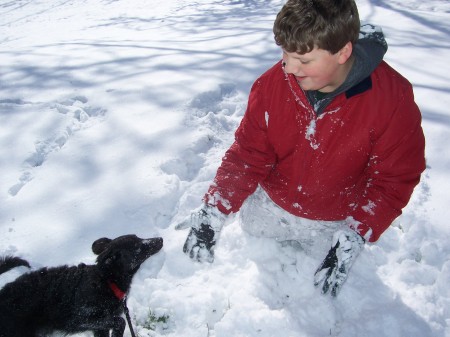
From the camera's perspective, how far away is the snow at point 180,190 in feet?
7.45

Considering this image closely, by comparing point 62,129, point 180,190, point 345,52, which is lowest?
point 180,190

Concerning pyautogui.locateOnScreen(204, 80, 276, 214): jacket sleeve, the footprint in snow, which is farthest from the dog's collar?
the footprint in snow

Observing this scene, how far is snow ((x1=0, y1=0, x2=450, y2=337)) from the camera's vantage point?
2.27 metres

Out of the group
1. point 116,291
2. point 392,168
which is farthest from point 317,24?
point 116,291

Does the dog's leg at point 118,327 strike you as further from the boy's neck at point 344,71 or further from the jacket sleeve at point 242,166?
the boy's neck at point 344,71

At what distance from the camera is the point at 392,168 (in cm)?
200

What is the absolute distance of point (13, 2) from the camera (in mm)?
16469

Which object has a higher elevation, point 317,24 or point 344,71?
point 317,24

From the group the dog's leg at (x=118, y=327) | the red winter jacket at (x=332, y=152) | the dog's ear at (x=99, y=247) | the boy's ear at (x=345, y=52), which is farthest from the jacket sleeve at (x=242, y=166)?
the dog's leg at (x=118, y=327)

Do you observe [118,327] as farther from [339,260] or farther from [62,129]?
[62,129]

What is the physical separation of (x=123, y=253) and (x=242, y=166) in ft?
3.27

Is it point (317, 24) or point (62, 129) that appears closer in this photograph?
point (317, 24)

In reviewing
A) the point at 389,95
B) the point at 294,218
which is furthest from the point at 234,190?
the point at 389,95

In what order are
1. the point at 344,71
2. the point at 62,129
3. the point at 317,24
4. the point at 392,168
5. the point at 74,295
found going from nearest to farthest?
1. the point at 317,24
2. the point at 344,71
3. the point at 392,168
4. the point at 74,295
5. the point at 62,129
